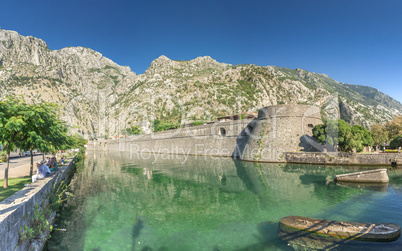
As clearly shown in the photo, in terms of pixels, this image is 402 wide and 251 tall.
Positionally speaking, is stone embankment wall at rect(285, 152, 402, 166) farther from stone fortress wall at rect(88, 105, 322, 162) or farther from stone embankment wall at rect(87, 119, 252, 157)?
stone embankment wall at rect(87, 119, 252, 157)

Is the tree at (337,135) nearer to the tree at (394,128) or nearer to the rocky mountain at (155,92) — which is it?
→ the tree at (394,128)

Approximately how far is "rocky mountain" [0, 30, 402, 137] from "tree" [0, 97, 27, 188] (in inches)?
3410

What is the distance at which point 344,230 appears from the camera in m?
6.89

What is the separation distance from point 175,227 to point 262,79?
11997cm

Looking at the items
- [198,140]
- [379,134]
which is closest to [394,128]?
[379,134]

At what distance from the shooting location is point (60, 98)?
113m

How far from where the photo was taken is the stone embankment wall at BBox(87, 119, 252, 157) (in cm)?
3728

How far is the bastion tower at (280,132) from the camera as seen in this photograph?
1103 inches

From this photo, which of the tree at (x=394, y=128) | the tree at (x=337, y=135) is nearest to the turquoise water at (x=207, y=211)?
the tree at (x=337, y=135)

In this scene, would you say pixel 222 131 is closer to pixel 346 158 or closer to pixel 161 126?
pixel 346 158

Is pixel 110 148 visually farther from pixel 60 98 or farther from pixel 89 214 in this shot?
pixel 89 214

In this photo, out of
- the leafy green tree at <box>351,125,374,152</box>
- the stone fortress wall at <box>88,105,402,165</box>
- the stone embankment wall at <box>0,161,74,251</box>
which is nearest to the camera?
the stone embankment wall at <box>0,161,74,251</box>

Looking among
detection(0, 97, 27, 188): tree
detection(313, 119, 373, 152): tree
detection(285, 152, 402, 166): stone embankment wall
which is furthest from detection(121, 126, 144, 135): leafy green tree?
detection(0, 97, 27, 188): tree

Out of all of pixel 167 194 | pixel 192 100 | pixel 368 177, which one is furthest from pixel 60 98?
pixel 368 177
